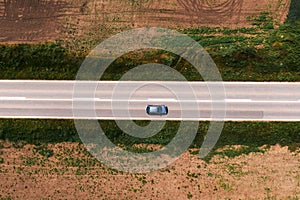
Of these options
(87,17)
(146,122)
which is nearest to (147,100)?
(146,122)

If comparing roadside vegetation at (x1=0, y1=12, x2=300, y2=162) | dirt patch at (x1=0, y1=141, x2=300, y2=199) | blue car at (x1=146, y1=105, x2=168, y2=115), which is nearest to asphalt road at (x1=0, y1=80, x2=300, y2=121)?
blue car at (x1=146, y1=105, x2=168, y2=115)

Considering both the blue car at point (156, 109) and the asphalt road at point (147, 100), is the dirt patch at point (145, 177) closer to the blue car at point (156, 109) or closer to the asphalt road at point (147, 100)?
the asphalt road at point (147, 100)

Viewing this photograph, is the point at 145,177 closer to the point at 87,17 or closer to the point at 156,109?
the point at 156,109

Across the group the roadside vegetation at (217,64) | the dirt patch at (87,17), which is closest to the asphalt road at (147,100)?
the roadside vegetation at (217,64)

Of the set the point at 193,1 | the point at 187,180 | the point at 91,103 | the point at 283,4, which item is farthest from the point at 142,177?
the point at 283,4

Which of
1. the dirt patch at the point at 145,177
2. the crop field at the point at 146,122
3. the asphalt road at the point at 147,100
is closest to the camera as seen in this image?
the dirt patch at the point at 145,177

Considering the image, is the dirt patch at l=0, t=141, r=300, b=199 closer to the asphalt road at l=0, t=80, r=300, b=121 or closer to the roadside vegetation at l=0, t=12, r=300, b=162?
the roadside vegetation at l=0, t=12, r=300, b=162
